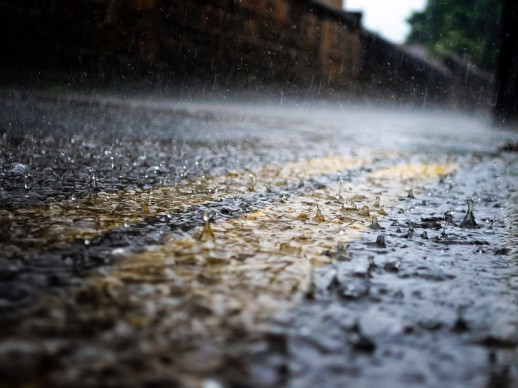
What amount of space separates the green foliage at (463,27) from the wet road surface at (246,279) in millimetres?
28469

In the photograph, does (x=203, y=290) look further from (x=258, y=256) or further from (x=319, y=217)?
(x=319, y=217)

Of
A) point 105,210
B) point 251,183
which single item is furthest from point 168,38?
point 105,210

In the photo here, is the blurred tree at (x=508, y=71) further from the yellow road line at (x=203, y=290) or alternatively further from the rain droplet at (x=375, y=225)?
the yellow road line at (x=203, y=290)

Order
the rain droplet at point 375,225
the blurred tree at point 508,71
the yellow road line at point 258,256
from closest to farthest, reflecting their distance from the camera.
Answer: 1. the yellow road line at point 258,256
2. the rain droplet at point 375,225
3. the blurred tree at point 508,71

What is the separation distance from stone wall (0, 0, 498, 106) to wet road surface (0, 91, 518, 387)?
246 cm

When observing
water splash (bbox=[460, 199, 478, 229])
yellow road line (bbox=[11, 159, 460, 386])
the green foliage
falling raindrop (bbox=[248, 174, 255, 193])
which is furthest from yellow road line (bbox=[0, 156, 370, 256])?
the green foliage

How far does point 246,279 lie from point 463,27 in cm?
3659

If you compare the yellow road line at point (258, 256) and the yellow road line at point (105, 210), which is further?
the yellow road line at point (105, 210)

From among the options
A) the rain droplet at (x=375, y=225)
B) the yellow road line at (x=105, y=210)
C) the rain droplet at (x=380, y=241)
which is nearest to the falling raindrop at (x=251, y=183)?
the yellow road line at (x=105, y=210)

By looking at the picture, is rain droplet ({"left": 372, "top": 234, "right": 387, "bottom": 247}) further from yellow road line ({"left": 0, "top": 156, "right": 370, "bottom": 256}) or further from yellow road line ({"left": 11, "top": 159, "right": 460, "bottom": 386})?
yellow road line ({"left": 0, "top": 156, "right": 370, "bottom": 256})

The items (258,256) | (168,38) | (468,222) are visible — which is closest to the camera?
(258,256)

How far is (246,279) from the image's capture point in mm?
1022

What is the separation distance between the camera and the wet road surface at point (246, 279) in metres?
0.69

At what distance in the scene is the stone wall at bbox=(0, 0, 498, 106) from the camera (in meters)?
4.49
